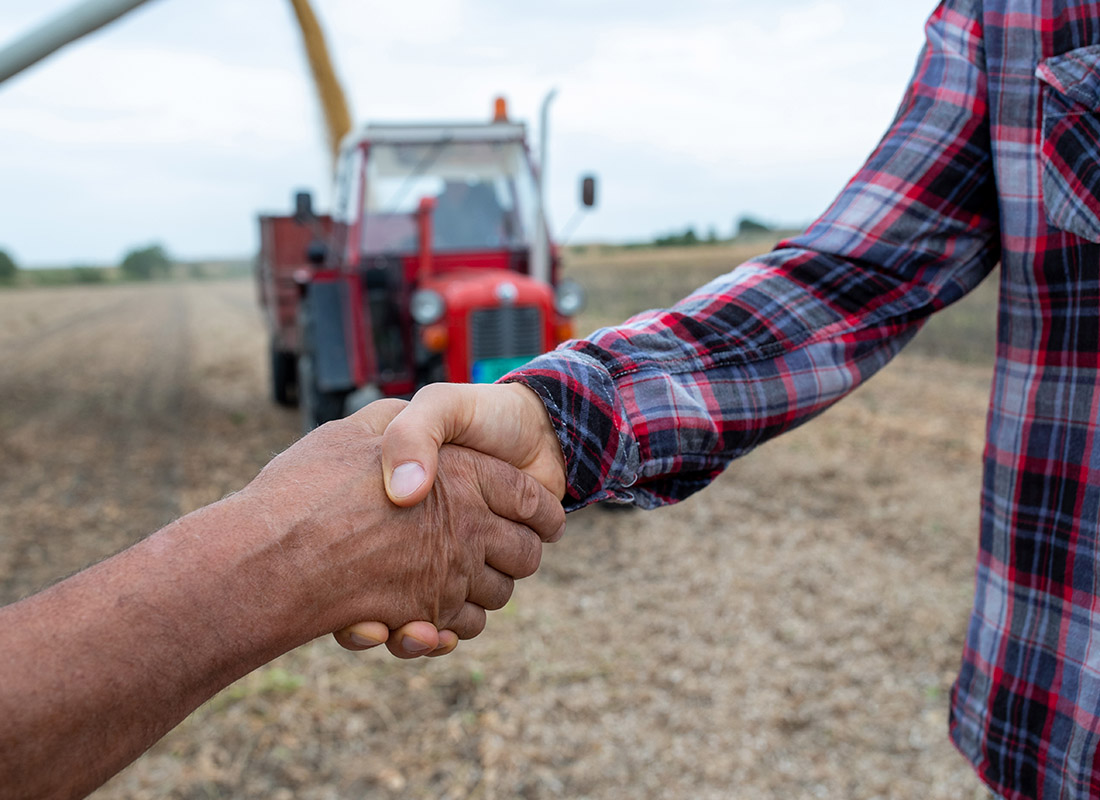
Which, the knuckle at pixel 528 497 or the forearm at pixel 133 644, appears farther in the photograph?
the knuckle at pixel 528 497

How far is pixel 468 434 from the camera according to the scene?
1096mm

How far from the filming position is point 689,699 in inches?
118

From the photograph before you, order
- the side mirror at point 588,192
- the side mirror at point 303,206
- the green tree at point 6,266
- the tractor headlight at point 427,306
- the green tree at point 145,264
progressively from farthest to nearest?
the green tree at point 145,264 < the green tree at point 6,266 < the side mirror at point 303,206 < the tractor headlight at point 427,306 < the side mirror at point 588,192

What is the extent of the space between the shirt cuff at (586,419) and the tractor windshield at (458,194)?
4399mm

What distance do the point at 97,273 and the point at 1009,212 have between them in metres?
56.6

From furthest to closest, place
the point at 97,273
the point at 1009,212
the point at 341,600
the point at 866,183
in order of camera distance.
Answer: the point at 97,273 < the point at 866,183 < the point at 1009,212 < the point at 341,600

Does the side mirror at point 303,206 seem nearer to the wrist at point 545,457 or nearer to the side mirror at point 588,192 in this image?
the side mirror at point 588,192

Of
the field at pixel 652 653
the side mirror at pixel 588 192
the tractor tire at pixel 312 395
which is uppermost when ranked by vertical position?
the side mirror at pixel 588 192

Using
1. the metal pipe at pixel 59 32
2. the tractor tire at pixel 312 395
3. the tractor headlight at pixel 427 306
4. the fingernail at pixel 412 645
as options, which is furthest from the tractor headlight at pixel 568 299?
the fingernail at pixel 412 645

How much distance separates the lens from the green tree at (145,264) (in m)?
55.6

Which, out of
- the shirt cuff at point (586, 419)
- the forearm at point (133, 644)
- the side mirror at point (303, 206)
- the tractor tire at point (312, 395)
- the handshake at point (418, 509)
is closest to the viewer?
the forearm at point (133, 644)

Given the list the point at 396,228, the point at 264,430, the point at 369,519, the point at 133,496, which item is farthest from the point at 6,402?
the point at 369,519

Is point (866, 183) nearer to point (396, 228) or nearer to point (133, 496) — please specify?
point (396, 228)

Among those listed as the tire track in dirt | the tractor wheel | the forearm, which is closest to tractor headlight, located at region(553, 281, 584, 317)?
the tire track in dirt
